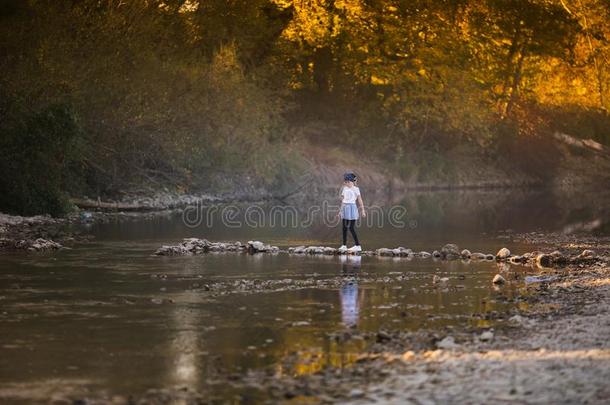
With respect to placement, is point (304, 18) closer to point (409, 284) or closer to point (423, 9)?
point (423, 9)

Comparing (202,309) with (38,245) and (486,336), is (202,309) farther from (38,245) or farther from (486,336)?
(38,245)

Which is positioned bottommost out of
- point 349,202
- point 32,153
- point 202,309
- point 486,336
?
point 202,309

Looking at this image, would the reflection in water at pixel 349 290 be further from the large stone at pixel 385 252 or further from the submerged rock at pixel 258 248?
the submerged rock at pixel 258 248

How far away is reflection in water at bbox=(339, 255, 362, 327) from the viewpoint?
50.8 feet

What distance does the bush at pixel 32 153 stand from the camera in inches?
1324

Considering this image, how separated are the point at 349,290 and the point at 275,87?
4036cm

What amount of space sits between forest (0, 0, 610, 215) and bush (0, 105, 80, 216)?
0.14ft

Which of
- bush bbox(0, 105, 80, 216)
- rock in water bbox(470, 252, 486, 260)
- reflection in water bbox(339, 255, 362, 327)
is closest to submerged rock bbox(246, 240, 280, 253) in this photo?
reflection in water bbox(339, 255, 362, 327)

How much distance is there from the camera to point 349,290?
18.7 meters

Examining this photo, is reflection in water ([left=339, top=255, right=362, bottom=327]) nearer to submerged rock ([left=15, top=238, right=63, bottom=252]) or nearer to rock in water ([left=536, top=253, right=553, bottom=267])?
rock in water ([left=536, top=253, right=553, bottom=267])

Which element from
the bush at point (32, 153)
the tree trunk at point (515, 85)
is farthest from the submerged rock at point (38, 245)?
the tree trunk at point (515, 85)

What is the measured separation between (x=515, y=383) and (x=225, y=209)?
34596 mm

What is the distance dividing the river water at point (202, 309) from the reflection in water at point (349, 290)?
0.02 metres

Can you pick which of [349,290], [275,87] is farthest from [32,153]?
[275,87]
